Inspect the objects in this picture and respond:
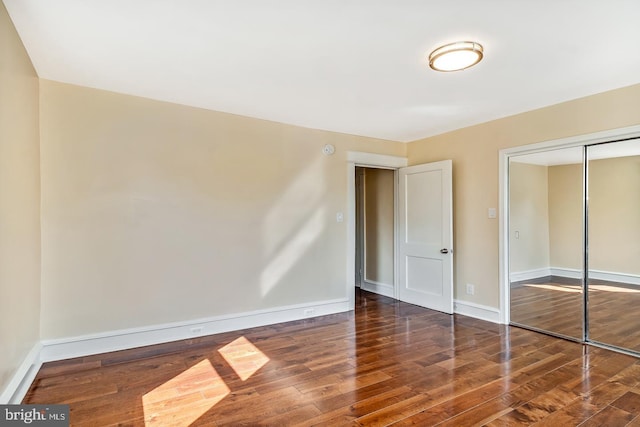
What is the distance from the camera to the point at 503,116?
152 inches

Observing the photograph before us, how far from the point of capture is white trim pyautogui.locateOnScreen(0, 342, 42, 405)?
2.04m

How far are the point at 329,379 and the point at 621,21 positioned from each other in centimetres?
304

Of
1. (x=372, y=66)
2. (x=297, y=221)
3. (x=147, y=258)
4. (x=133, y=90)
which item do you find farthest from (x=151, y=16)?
(x=297, y=221)

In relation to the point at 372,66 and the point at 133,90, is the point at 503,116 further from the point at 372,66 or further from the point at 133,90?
the point at 133,90

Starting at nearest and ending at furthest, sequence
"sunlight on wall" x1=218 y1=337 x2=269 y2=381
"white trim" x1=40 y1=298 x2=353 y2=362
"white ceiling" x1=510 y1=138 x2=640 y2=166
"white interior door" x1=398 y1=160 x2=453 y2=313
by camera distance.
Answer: "sunlight on wall" x1=218 y1=337 x2=269 y2=381 → "white trim" x1=40 y1=298 x2=353 y2=362 → "white ceiling" x1=510 y1=138 x2=640 y2=166 → "white interior door" x1=398 y1=160 x2=453 y2=313

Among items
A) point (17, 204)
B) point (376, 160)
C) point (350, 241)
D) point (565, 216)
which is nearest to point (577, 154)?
point (565, 216)

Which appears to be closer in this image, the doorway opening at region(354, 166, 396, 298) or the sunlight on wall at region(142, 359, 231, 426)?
the sunlight on wall at region(142, 359, 231, 426)

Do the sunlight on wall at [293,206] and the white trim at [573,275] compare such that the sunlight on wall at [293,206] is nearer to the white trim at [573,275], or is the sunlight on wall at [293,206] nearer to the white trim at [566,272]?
the white trim at [573,275]

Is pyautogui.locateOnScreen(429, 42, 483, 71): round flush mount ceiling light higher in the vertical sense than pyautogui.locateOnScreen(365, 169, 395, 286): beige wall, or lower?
higher

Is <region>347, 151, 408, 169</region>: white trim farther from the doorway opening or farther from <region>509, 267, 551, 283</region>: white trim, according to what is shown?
<region>509, 267, 551, 283</region>: white trim

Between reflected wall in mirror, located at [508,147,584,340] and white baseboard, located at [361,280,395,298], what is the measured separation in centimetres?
181

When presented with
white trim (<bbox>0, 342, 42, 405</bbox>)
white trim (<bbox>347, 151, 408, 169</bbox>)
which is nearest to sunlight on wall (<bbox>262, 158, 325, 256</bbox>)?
white trim (<bbox>347, 151, 408, 169</bbox>)

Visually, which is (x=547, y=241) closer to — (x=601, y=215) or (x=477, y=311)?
(x=601, y=215)

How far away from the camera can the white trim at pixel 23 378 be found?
2.04 metres
